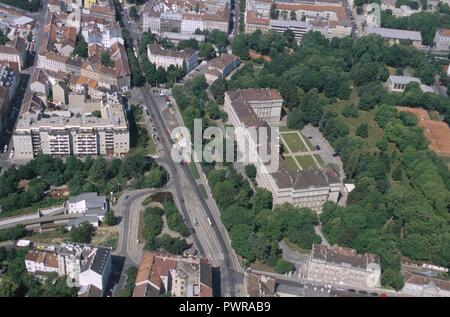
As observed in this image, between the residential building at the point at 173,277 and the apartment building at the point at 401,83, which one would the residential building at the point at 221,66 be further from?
the residential building at the point at 173,277

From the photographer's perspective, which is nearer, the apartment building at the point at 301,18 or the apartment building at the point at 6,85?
the apartment building at the point at 6,85

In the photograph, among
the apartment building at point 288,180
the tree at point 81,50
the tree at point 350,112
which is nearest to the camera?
the apartment building at point 288,180

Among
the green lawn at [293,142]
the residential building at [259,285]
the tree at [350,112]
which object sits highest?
the tree at [350,112]

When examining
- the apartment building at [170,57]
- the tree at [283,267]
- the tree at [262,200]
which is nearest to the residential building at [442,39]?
the apartment building at [170,57]

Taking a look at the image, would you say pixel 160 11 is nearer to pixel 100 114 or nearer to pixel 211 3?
pixel 211 3

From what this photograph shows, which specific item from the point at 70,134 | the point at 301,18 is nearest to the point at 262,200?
the point at 70,134

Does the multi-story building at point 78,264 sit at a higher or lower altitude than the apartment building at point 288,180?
lower

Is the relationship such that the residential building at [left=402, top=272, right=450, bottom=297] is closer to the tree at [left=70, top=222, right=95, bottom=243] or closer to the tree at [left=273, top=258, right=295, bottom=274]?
the tree at [left=273, top=258, right=295, bottom=274]

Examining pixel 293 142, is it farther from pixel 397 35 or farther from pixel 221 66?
pixel 397 35
